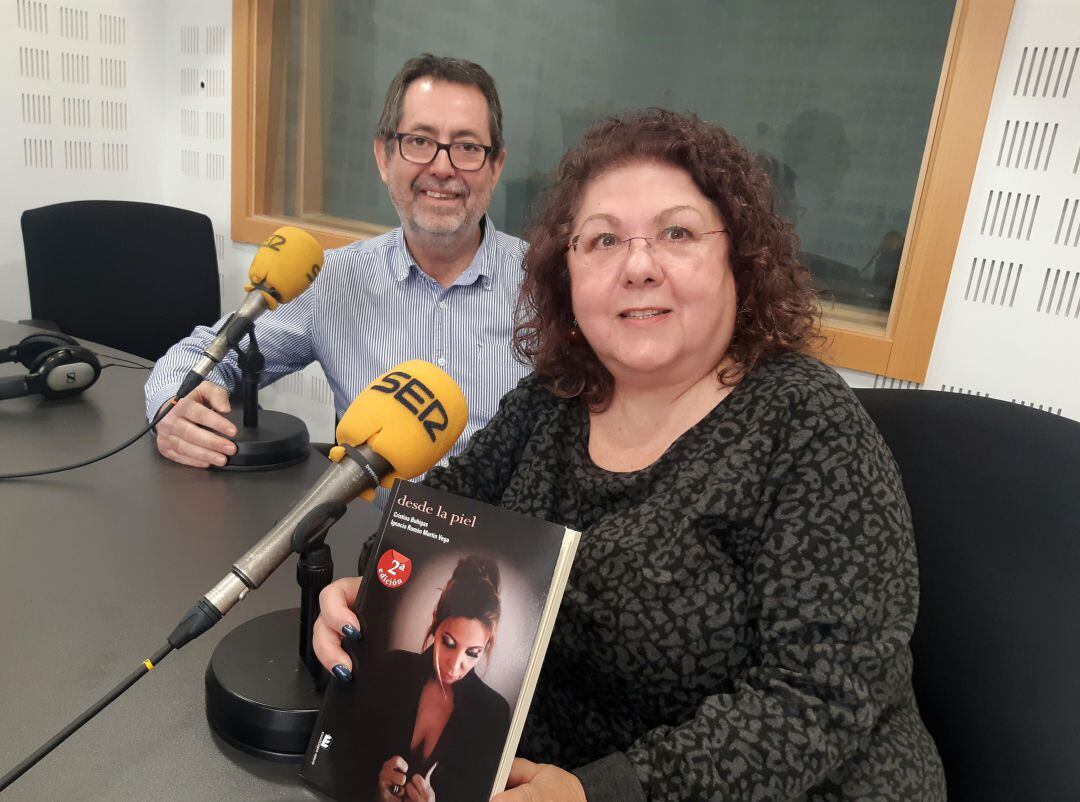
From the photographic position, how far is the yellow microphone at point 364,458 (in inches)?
28.4

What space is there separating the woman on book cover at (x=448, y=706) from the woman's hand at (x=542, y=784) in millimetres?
53

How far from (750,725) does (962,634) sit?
358mm

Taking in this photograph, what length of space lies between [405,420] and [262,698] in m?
0.30

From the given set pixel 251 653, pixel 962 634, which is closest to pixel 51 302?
pixel 251 653

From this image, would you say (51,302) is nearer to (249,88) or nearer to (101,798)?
(249,88)

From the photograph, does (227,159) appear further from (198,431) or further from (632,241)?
(632,241)

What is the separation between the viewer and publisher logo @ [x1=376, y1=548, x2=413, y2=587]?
29.7 inches

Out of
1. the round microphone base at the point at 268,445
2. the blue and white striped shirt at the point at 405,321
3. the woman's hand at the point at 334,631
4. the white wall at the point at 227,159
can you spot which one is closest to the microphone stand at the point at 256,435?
the round microphone base at the point at 268,445

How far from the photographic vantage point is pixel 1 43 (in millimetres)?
2562

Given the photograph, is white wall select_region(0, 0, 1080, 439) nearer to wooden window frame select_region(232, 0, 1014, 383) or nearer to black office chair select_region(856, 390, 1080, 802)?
wooden window frame select_region(232, 0, 1014, 383)

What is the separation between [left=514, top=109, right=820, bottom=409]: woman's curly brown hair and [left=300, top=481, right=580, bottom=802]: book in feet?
1.43

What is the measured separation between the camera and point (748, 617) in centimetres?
87

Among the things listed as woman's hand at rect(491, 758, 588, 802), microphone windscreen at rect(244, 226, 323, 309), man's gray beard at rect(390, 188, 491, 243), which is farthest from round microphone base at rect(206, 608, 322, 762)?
man's gray beard at rect(390, 188, 491, 243)

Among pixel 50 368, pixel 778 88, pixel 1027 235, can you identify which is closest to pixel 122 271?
pixel 50 368
